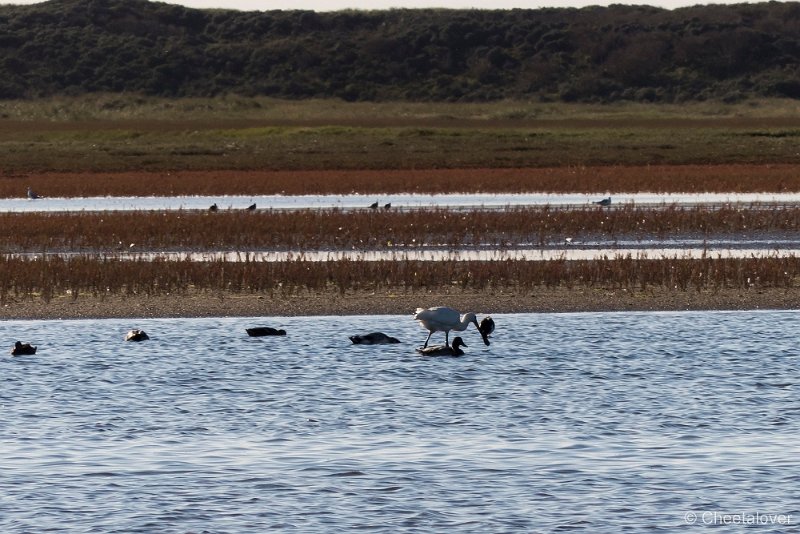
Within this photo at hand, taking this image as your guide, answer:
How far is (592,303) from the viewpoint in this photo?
21.7 meters

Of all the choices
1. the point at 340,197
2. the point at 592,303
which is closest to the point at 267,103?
the point at 340,197

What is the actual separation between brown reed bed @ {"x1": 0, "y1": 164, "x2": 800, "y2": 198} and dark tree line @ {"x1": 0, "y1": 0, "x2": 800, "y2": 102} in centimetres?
6562

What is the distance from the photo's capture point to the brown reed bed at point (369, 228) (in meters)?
30.0

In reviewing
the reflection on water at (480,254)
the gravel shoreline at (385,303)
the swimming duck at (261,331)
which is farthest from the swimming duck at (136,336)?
the reflection on water at (480,254)

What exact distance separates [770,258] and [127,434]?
1387cm

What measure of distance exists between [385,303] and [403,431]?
850cm

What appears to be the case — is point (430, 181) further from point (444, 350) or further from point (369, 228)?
point (444, 350)

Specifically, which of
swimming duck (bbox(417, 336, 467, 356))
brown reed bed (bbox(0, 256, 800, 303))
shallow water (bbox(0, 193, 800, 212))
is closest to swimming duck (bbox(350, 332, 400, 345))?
swimming duck (bbox(417, 336, 467, 356))

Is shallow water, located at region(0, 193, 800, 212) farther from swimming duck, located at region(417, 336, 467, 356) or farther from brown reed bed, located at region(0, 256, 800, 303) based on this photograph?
swimming duck, located at region(417, 336, 467, 356)

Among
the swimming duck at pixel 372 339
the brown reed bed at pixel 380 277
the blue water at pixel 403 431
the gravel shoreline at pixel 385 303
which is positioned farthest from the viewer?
the brown reed bed at pixel 380 277

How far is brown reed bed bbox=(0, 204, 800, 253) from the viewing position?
2995 cm

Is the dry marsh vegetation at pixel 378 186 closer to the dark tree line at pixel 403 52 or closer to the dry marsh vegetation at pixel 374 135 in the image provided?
the dry marsh vegetation at pixel 374 135

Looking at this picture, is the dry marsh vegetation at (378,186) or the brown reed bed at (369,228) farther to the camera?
the brown reed bed at (369,228)

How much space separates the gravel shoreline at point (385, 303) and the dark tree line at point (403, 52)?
96.1m
